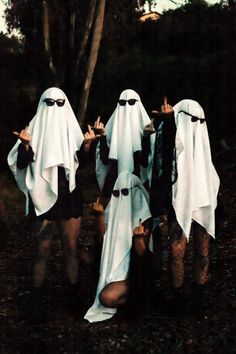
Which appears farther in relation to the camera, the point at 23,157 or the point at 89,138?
the point at 89,138

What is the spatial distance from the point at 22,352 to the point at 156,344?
115 centimetres

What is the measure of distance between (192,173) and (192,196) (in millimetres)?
206

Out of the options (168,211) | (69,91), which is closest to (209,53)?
(69,91)

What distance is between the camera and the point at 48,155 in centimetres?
515

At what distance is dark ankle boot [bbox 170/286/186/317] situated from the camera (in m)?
5.18

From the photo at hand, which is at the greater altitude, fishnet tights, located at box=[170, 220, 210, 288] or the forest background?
the forest background

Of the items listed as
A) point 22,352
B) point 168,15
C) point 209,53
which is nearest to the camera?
point 22,352

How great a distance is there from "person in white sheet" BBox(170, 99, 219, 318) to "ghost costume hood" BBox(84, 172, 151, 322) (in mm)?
381

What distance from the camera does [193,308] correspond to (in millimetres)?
5301

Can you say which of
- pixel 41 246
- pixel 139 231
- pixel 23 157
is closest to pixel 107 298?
pixel 139 231

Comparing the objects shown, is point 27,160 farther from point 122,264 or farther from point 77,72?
point 77,72

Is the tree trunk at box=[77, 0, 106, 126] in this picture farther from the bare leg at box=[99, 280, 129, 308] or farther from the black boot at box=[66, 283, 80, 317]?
the bare leg at box=[99, 280, 129, 308]

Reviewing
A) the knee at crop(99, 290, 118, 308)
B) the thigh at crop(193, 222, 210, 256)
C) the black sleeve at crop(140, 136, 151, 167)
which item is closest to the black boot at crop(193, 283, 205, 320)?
the thigh at crop(193, 222, 210, 256)

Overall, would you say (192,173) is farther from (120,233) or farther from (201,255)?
(120,233)
